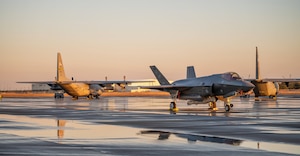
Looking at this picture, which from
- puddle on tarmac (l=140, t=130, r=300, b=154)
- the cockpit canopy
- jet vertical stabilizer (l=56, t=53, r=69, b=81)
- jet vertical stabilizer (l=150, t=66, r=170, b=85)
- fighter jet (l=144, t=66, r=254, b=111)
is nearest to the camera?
puddle on tarmac (l=140, t=130, r=300, b=154)

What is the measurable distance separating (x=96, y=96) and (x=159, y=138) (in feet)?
237

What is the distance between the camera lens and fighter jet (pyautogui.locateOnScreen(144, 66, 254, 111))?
40250mm

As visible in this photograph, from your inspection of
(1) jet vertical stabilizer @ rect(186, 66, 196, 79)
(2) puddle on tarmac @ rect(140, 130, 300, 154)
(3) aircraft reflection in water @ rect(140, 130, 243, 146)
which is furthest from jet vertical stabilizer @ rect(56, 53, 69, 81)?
(3) aircraft reflection in water @ rect(140, 130, 243, 146)

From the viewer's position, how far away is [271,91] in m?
75.5

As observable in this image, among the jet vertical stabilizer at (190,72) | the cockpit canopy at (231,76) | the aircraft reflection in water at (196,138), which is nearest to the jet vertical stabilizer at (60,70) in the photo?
the jet vertical stabilizer at (190,72)

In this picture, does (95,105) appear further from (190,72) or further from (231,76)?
(231,76)

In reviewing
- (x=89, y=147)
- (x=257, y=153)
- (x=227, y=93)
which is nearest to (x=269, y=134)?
(x=257, y=153)

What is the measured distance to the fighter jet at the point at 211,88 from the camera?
132ft

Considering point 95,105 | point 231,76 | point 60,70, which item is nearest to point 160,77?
point 95,105

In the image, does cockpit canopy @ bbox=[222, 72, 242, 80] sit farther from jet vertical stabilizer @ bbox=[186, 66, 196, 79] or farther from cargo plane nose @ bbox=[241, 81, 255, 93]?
jet vertical stabilizer @ bbox=[186, 66, 196, 79]

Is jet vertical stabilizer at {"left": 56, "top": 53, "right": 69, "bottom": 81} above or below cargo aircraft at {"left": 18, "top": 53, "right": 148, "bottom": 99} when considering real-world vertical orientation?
above

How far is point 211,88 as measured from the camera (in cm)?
4166

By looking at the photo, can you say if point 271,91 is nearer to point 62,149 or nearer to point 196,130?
point 196,130

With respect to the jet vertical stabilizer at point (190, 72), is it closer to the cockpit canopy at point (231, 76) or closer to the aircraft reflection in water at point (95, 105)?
the aircraft reflection in water at point (95, 105)
